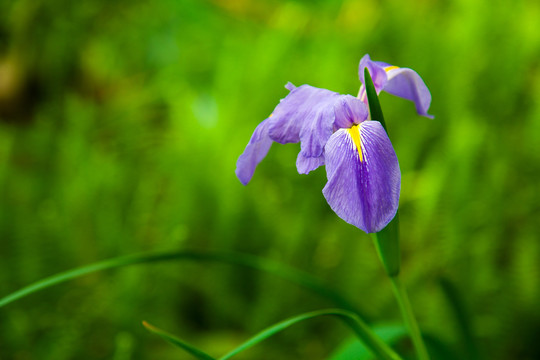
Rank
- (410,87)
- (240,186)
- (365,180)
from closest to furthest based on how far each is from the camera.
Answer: (365,180) → (410,87) → (240,186)

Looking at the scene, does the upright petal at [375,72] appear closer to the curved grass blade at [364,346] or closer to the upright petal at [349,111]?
the upright petal at [349,111]

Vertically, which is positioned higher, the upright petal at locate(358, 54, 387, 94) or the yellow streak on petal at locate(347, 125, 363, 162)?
the upright petal at locate(358, 54, 387, 94)

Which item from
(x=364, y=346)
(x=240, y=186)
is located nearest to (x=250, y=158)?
(x=364, y=346)

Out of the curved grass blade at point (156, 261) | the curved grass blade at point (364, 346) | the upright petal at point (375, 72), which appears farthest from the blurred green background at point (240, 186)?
the upright petal at point (375, 72)

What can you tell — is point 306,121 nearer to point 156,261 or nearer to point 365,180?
Result: point 365,180

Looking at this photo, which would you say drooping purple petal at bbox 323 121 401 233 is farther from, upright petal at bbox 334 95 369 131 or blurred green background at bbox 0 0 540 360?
blurred green background at bbox 0 0 540 360

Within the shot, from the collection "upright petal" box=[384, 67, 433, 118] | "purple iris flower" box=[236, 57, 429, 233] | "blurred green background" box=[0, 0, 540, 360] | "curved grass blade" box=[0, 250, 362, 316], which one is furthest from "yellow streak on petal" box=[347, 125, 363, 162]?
"blurred green background" box=[0, 0, 540, 360]

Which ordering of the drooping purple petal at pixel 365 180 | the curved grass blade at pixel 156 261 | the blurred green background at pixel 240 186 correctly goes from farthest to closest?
the blurred green background at pixel 240 186
the curved grass blade at pixel 156 261
the drooping purple petal at pixel 365 180

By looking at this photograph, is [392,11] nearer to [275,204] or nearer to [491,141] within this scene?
[491,141]
